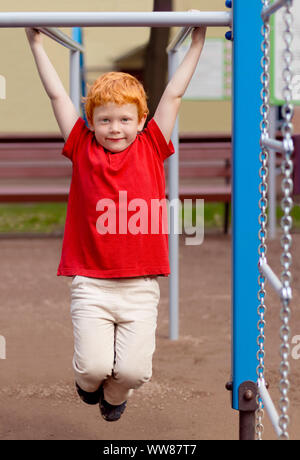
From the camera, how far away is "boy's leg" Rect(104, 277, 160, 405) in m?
2.34

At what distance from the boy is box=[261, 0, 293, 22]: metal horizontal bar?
22 centimetres

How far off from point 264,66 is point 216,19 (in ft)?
0.73

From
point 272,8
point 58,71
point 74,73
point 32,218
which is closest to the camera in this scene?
point 272,8

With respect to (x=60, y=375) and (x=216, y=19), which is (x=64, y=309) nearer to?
(x=60, y=375)

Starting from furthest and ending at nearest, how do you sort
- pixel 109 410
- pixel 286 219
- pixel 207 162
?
pixel 207 162 < pixel 109 410 < pixel 286 219

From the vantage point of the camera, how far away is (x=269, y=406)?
2.12 metres

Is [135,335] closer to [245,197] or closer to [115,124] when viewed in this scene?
[245,197]

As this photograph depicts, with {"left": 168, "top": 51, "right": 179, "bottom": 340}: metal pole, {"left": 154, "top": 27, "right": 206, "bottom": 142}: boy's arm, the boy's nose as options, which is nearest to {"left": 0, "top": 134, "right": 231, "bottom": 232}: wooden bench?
{"left": 168, "top": 51, "right": 179, "bottom": 340}: metal pole

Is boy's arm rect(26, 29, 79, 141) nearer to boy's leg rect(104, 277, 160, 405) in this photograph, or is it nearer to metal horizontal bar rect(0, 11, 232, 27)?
metal horizontal bar rect(0, 11, 232, 27)

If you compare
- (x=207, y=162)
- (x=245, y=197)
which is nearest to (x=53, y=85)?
(x=245, y=197)

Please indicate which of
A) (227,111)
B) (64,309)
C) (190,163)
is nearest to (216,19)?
(64,309)

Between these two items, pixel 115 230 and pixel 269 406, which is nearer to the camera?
pixel 269 406

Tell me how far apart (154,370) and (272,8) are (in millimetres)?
1852

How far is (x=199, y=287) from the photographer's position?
5.21 m
